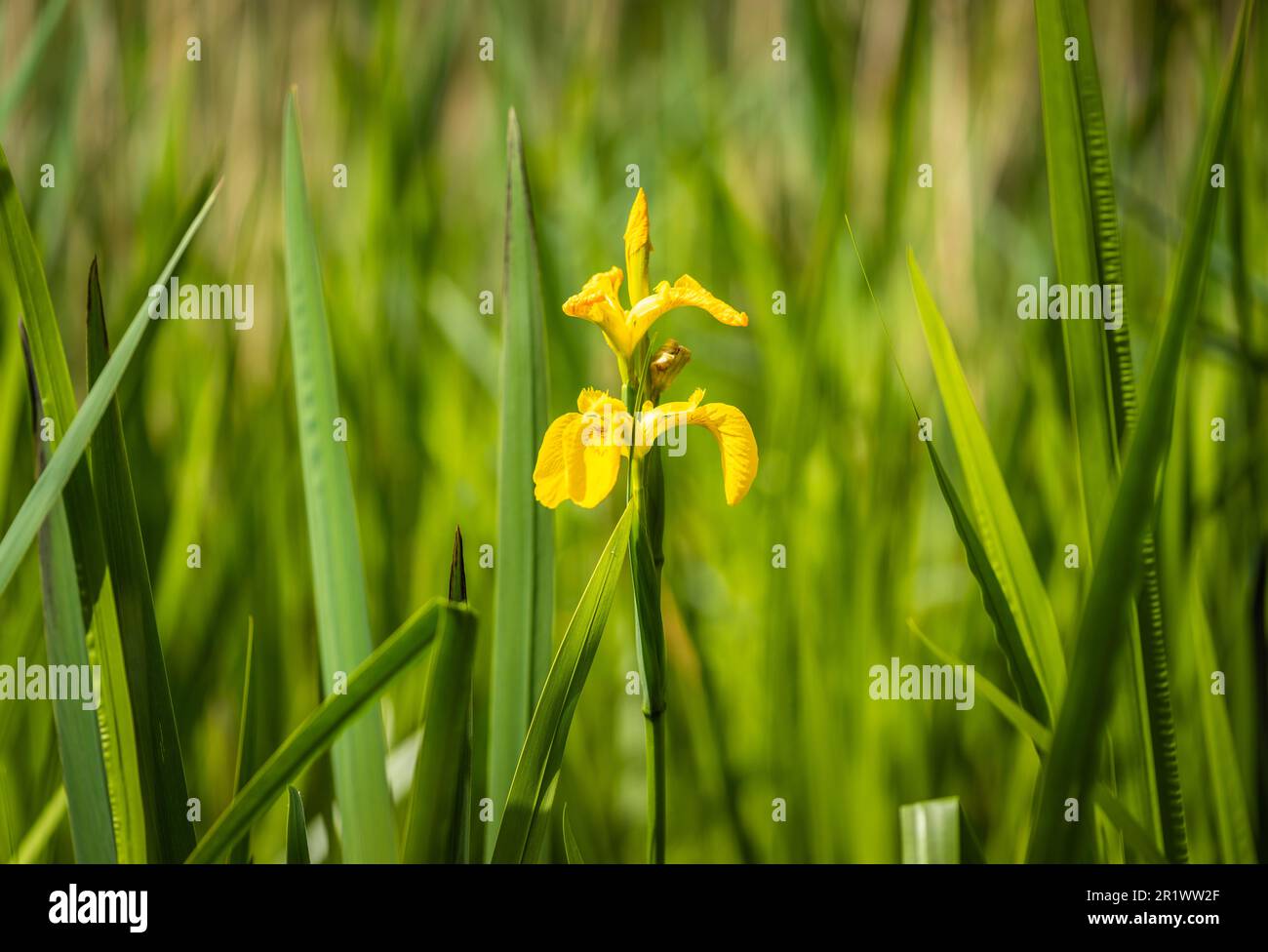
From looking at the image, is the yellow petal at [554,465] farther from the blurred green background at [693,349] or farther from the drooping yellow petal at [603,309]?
the blurred green background at [693,349]

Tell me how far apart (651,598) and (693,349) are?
0.61 metres

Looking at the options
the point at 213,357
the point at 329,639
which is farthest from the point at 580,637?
the point at 213,357

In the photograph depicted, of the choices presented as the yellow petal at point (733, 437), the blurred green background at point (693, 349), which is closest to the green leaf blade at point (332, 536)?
the blurred green background at point (693, 349)

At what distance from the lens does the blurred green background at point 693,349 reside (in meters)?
0.56

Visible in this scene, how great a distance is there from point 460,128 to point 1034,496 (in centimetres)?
96

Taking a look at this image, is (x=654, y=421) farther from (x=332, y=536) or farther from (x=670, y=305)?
(x=332, y=536)

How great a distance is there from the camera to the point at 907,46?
57 centimetres

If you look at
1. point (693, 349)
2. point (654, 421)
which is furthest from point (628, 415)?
point (693, 349)

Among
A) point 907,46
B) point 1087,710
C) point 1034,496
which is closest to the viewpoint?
point 1087,710

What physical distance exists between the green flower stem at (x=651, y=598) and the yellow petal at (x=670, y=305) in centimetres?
3

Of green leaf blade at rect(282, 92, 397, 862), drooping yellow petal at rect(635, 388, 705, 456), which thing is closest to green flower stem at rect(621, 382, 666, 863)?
drooping yellow petal at rect(635, 388, 705, 456)

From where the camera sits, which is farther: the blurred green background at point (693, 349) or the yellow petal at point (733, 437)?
the blurred green background at point (693, 349)
